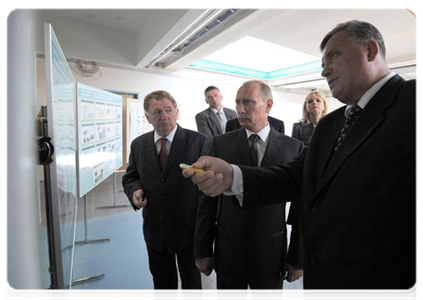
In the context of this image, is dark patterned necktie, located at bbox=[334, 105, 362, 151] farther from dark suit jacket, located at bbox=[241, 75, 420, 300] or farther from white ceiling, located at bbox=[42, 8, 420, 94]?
white ceiling, located at bbox=[42, 8, 420, 94]

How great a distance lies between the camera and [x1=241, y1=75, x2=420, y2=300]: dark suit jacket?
1.87ft

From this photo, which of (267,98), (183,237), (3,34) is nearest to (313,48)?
(267,98)

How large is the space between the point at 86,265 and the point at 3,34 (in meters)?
2.49

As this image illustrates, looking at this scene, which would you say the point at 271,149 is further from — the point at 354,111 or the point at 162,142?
the point at 162,142

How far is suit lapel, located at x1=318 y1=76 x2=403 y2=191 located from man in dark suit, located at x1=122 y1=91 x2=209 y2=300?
2.87 ft

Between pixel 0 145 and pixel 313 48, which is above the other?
pixel 313 48

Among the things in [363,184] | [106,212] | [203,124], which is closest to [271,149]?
[363,184]

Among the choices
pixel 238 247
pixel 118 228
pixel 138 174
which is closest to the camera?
pixel 238 247

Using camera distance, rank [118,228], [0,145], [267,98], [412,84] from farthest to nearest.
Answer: [118,228] < [267,98] < [412,84] < [0,145]

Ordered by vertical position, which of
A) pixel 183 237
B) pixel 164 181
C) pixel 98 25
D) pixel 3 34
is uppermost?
pixel 98 25

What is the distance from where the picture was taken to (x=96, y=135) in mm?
2520

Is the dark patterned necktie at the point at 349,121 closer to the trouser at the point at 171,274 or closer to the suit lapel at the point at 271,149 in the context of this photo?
the suit lapel at the point at 271,149

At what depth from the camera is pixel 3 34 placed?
0.28 m

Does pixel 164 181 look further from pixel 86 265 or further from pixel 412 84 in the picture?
pixel 86 265
